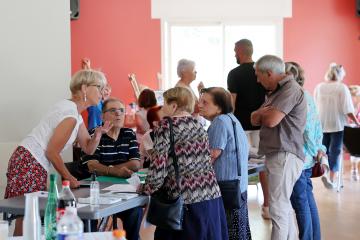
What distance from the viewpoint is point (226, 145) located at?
405cm

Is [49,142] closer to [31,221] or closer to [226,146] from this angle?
[226,146]

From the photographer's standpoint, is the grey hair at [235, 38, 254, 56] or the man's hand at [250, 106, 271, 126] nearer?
the man's hand at [250, 106, 271, 126]

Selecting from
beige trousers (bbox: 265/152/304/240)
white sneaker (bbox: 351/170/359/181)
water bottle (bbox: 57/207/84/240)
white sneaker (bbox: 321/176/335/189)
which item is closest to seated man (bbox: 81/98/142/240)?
beige trousers (bbox: 265/152/304/240)

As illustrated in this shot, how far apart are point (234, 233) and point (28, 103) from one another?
1.72m

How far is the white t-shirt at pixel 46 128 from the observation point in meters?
3.59

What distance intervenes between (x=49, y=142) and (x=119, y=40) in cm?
696

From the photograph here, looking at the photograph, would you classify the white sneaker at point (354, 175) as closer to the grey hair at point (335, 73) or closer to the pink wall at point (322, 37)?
the grey hair at point (335, 73)

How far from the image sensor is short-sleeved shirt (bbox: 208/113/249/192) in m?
3.99

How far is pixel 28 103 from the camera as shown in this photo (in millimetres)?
4496

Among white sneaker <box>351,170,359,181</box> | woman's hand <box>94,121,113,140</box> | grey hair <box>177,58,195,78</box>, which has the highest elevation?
grey hair <box>177,58,195,78</box>

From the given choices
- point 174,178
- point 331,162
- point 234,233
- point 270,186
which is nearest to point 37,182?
point 174,178

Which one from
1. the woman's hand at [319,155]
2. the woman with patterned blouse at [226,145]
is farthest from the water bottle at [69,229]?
the woman's hand at [319,155]

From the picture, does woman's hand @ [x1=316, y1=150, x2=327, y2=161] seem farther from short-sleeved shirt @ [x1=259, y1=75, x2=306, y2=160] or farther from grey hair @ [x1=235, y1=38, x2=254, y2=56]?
grey hair @ [x1=235, y1=38, x2=254, y2=56]

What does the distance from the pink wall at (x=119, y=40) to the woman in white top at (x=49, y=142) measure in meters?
6.64
